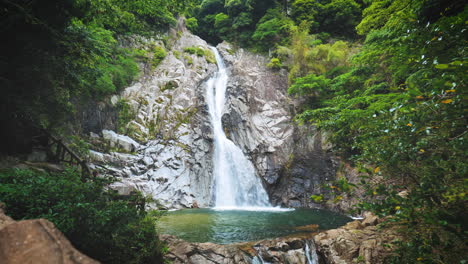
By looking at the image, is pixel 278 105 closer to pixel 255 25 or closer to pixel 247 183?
pixel 247 183

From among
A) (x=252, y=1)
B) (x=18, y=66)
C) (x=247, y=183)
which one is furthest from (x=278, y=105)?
(x=18, y=66)

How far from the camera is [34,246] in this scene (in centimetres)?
172

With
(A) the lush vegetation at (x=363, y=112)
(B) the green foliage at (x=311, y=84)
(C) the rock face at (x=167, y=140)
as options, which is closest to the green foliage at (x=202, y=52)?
(C) the rock face at (x=167, y=140)

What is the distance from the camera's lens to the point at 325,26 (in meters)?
23.5

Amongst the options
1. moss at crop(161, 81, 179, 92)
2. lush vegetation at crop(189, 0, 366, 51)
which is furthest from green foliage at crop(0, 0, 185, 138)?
lush vegetation at crop(189, 0, 366, 51)

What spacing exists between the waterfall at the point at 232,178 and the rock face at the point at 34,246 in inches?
524

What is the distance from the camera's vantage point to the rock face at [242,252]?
5.10 m

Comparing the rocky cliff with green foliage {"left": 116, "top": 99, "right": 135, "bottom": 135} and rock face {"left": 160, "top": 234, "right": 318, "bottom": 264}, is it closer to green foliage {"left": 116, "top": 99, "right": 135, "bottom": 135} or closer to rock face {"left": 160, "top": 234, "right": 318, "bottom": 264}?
green foliage {"left": 116, "top": 99, "right": 135, "bottom": 135}

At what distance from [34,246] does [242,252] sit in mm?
4829

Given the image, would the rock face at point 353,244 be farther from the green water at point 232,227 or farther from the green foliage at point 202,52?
the green foliage at point 202,52

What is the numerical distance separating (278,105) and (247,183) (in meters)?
7.40

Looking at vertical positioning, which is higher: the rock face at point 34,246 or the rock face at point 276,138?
the rock face at point 276,138

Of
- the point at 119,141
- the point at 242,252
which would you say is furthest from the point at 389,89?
the point at 119,141

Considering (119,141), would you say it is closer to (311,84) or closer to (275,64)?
(311,84)
